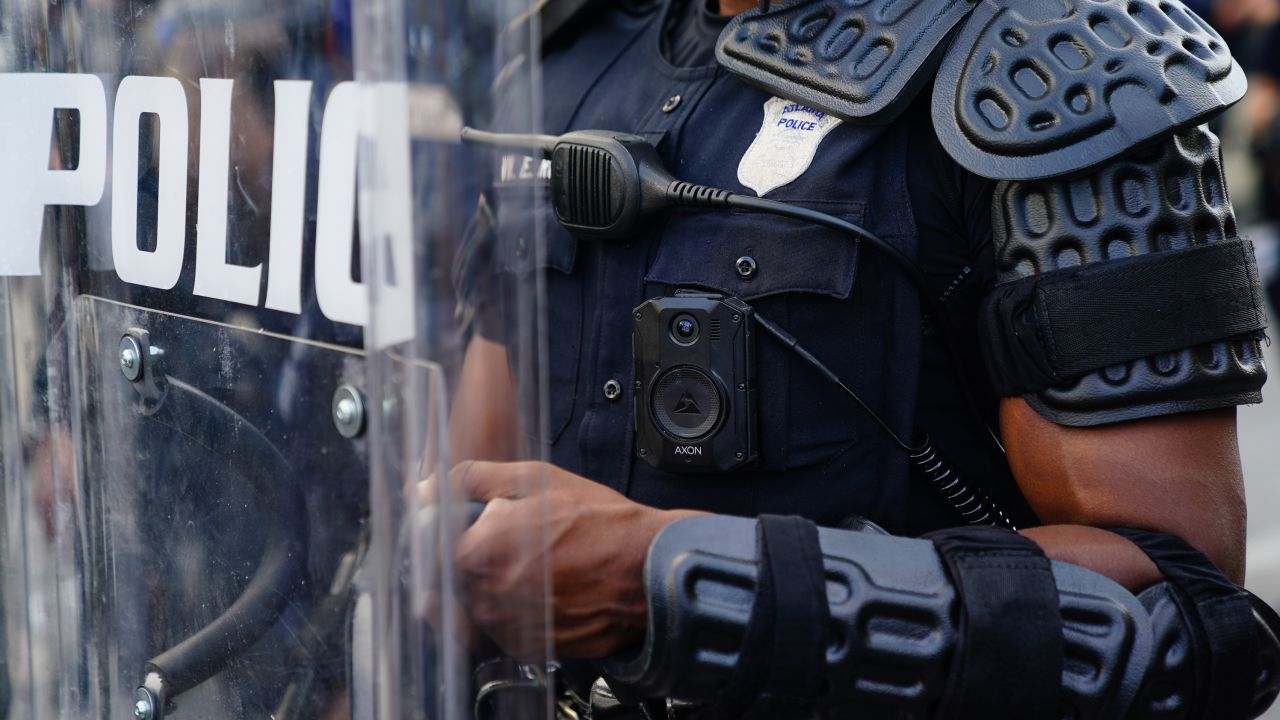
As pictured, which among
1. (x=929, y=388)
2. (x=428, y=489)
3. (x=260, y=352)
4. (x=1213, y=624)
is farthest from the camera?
(x=929, y=388)

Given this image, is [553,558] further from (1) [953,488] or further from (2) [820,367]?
(1) [953,488]

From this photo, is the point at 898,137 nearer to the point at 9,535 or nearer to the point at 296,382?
the point at 296,382

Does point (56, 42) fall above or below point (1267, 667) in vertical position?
above

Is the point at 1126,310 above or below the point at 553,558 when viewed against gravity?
above

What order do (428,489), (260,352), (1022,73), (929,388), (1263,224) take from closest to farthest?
1. (428,489)
2. (260,352)
3. (1022,73)
4. (929,388)
5. (1263,224)

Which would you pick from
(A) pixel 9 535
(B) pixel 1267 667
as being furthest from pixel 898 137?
(A) pixel 9 535

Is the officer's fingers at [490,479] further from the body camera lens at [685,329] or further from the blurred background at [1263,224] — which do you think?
the blurred background at [1263,224]

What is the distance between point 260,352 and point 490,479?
0.75 feet

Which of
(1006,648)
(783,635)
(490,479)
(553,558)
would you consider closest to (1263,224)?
(1006,648)

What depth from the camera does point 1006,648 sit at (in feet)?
4.05

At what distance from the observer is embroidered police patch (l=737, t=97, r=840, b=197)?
151 centimetres

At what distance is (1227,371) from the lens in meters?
1.35

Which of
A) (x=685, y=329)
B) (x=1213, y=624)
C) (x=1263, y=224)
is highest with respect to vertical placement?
(x=685, y=329)

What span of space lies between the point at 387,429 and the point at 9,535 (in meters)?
0.55
